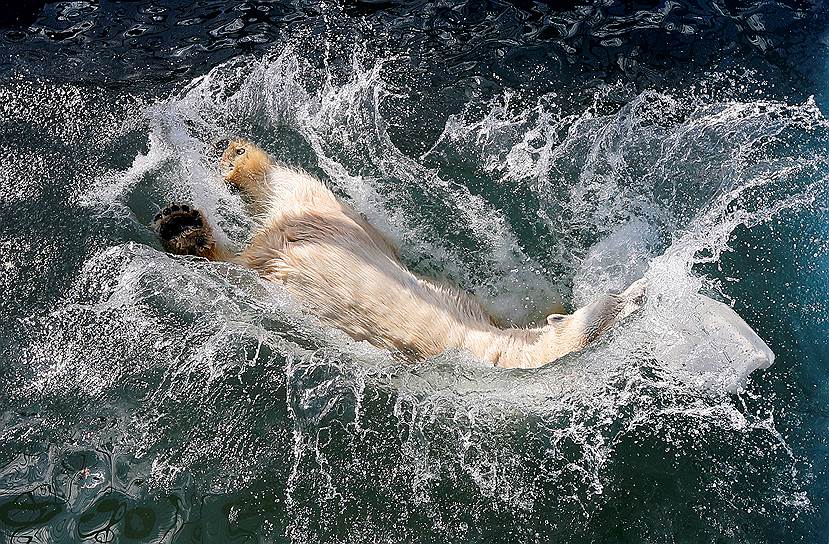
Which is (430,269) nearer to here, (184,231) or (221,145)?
(184,231)

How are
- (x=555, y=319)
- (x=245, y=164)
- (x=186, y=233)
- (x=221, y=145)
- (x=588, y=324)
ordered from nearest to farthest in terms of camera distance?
(x=588, y=324) → (x=555, y=319) → (x=186, y=233) → (x=245, y=164) → (x=221, y=145)

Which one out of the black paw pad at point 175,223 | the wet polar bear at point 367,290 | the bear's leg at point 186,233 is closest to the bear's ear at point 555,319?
the wet polar bear at point 367,290

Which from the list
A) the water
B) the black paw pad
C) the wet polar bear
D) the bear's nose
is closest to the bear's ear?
the wet polar bear

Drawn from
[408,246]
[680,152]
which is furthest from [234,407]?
[680,152]

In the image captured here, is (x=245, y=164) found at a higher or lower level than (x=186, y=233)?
higher

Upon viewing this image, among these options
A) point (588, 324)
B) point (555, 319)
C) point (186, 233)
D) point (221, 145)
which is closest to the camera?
point (588, 324)

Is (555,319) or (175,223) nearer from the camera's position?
(555,319)

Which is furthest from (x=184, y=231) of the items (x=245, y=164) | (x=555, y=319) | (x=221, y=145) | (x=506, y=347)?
(x=555, y=319)

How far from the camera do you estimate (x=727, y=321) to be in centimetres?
366

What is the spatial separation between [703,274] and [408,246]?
5.45ft

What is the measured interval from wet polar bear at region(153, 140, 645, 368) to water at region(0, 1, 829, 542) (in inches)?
4.0

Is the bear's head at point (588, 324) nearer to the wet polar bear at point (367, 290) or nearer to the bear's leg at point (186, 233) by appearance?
the wet polar bear at point (367, 290)

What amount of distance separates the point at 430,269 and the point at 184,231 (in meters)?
1.35

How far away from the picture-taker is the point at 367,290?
3676 millimetres
